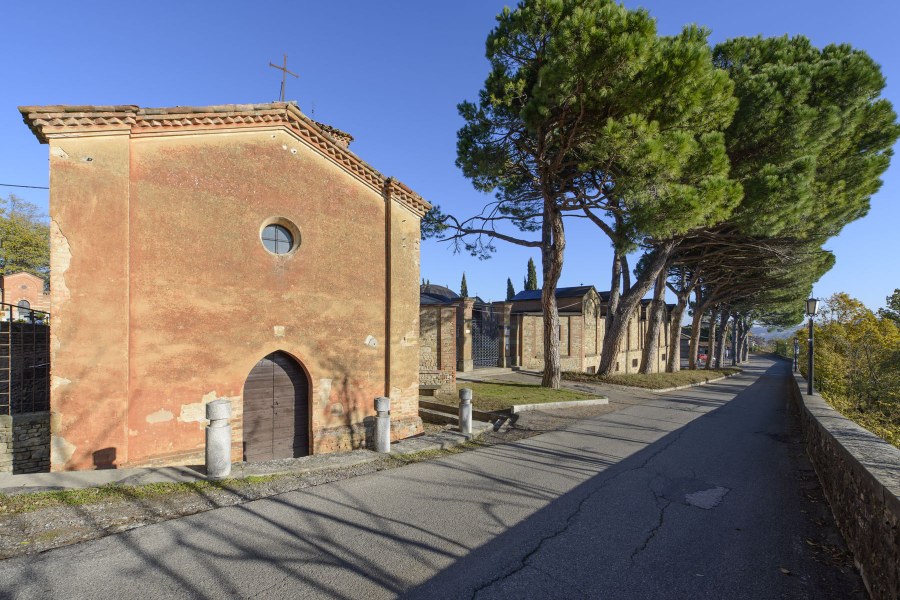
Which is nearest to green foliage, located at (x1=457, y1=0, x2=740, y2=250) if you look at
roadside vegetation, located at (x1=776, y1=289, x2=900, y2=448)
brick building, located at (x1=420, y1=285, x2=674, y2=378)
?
brick building, located at (x1=420, y1=285, x2=674, y2=378)

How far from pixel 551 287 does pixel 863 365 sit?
1448 cm

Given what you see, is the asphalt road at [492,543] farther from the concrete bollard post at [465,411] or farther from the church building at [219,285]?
the church building at [219,285]

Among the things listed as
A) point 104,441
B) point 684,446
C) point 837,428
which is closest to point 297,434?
point 104,441

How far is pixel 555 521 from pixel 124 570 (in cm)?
406

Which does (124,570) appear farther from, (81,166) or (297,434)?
(81,166)

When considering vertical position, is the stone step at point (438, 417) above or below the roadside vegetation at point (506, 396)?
below

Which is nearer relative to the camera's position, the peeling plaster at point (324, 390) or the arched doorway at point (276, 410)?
the arched doorway at point (276, 410)

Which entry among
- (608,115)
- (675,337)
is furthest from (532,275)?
(608,115)

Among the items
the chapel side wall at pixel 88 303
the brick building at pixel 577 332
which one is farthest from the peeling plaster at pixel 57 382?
the brick building at pixel 577 332

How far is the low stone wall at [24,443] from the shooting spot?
6.41 m

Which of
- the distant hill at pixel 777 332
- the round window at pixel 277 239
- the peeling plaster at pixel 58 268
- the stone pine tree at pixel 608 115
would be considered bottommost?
the distant hill at pixel 777 332

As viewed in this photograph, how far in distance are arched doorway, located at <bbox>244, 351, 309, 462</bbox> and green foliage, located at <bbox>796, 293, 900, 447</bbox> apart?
18025 mm

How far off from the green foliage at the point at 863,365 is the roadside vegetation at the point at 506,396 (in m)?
10.3

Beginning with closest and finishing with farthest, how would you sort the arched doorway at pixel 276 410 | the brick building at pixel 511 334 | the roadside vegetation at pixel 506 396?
1. the arched doorway at pixel 276 410
2. the roadside vegetation at pixel 506 396
3. the brick building at pixel 511 334
